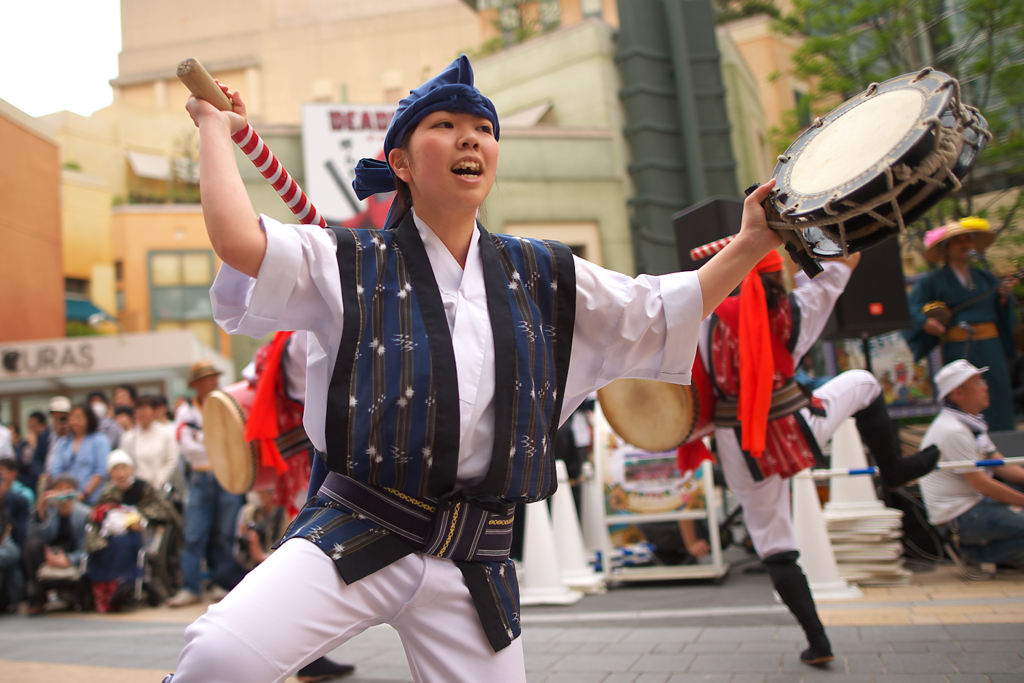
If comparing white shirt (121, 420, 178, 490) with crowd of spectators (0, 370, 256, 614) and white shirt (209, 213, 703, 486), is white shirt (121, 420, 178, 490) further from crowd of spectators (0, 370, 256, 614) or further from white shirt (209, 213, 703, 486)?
white shirt (209, 213, 703, 486)

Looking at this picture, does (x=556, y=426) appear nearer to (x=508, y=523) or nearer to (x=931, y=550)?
(x=508, y=523)

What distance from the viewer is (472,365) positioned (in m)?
1.85

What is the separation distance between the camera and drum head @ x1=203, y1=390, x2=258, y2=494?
15.0ft

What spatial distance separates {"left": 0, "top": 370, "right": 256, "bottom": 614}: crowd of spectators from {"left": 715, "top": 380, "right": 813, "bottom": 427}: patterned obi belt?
4.49 m

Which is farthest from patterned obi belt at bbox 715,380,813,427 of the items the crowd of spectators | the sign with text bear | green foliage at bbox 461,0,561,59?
green foliage at bbox 461,0,561,59

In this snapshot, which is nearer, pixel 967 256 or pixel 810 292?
pixel 810 292

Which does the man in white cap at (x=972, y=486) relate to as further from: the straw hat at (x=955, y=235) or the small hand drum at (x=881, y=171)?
the small hand drum at (x=881, y=171)

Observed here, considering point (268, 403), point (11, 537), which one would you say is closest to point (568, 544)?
point (268, 403)

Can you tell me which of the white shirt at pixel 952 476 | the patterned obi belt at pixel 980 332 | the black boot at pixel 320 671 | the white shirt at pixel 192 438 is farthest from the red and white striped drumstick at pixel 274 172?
the patterned obi belt at pixel 980 332

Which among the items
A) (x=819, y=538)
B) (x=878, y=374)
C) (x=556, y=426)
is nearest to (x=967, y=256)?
(x=878, y=374)

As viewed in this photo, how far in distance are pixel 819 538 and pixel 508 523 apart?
3.91 metres

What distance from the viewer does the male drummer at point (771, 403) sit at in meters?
3.68

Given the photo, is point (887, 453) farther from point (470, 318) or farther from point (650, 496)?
point (470, 318)

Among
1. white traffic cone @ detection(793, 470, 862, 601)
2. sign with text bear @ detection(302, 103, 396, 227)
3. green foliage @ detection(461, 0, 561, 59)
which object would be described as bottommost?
white traffic cone @ detection(793, 470, 862, 601)
